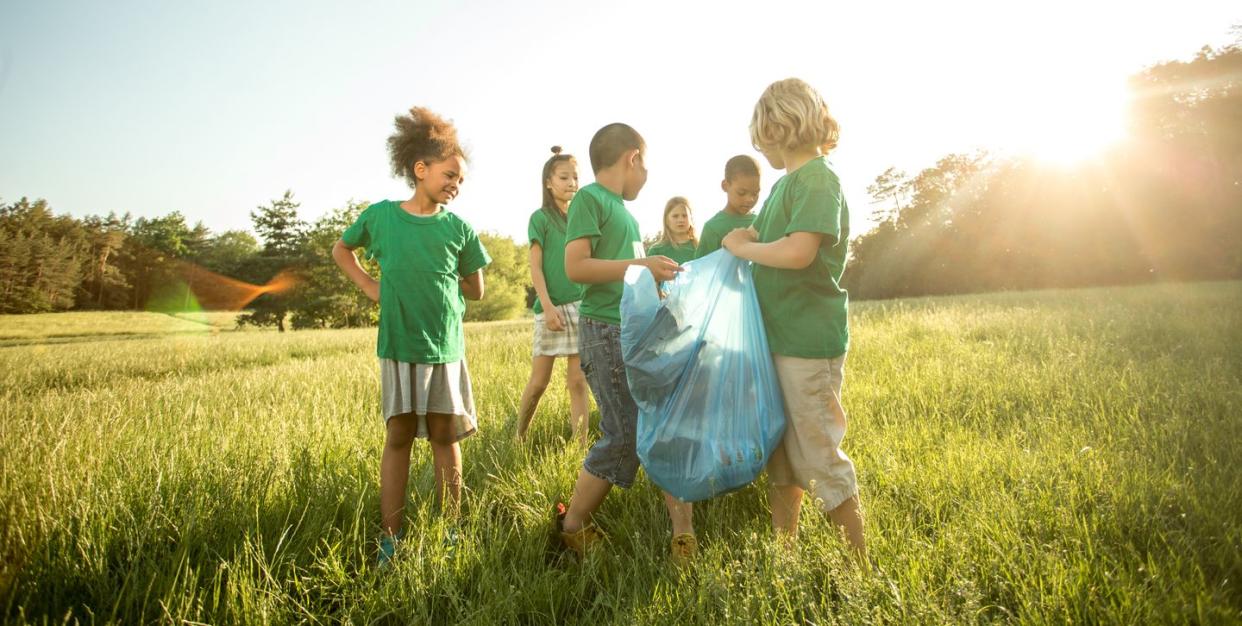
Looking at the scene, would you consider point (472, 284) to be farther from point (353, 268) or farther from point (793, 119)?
point (793, 119)

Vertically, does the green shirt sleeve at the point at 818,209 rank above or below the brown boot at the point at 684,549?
Answer: above

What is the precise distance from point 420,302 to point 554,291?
4.90 ft

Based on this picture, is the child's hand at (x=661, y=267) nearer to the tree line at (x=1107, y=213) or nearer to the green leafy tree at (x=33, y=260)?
the green leafy tree at (x=33, y=260)

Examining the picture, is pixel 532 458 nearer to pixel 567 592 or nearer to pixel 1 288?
pixel 567 592

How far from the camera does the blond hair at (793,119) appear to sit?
6.44 ft

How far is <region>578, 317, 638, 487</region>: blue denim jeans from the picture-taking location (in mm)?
2234

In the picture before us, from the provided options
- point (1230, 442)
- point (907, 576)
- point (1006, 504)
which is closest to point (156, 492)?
point (907, 576)

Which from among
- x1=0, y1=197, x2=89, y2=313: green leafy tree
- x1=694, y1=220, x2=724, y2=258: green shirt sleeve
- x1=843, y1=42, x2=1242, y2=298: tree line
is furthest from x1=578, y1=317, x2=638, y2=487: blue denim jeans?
x1=843, y1=42, x2=1242, y2=298: tree line

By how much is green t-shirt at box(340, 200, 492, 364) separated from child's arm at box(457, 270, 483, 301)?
0.12m

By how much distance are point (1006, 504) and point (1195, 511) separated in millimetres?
672

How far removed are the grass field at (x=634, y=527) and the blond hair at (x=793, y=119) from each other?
144cm

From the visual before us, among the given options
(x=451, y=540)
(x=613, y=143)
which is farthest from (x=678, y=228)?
(x=451, y=540)

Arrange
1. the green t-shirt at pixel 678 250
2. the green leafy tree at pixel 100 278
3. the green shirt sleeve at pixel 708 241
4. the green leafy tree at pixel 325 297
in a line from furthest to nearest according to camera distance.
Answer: the green leafy tree at pixel 325 297 < the green leafy tree at pixel 100 278 < the green t-shirt at pixel 678 250 < the green shirt sleeve at pixel 708 241

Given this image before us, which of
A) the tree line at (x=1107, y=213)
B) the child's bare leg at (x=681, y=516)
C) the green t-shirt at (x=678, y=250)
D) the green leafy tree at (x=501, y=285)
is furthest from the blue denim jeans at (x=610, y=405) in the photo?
the green leafy tree at (x=501, y=285)
